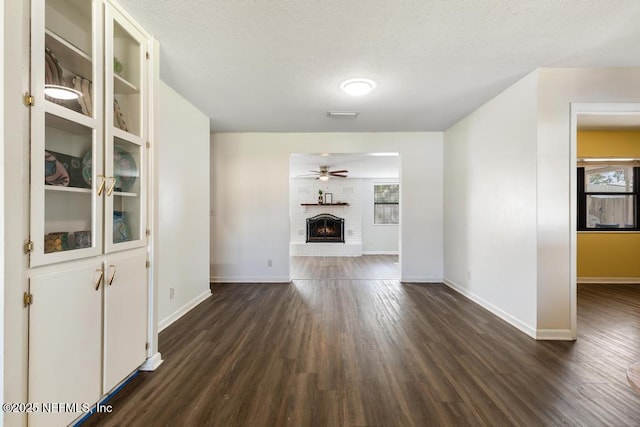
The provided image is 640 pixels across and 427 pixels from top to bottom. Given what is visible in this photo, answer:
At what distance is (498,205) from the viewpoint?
10.1 ft

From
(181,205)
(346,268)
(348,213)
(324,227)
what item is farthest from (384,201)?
(181,205)

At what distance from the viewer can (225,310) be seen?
325 cm

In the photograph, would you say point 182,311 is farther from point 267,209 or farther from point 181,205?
point 267,209

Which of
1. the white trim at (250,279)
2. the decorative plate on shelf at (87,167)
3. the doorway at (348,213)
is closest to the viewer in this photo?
the decorative plate on shelf at (87,167)

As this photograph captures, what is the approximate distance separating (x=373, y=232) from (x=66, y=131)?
762 cm

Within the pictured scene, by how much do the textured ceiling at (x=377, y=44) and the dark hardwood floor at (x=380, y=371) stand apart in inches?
99.8

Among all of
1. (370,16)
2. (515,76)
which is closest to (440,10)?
(370,16)

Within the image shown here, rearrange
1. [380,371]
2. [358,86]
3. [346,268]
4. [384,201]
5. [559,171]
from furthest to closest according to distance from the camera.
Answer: [384,201]
[346,268]
[358,86]
[559,171]
[380,371]

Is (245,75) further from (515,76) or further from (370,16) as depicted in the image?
(515,76)

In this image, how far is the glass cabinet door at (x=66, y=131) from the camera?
4.10ft

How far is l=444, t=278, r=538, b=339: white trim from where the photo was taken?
256 centimetres

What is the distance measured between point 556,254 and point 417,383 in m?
1.84

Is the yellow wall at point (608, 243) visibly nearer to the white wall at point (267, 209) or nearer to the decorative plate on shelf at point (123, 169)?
the white wall at point (267, 209)

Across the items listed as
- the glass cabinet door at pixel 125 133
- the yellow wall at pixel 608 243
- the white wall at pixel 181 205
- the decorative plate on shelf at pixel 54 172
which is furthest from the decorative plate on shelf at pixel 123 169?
the yellow wall at pixel 608 243
